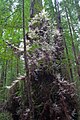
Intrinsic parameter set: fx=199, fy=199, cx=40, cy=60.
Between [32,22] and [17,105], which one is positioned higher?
[32,22]

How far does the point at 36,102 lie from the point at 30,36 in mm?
1885

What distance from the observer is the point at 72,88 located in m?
5.27

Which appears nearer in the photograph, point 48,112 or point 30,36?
point 48,112

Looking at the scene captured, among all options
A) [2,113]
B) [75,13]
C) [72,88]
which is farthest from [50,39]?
[75,13]

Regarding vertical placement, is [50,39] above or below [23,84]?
above

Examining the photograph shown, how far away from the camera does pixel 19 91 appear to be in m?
5.24

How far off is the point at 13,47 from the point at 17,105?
1581 millimetres

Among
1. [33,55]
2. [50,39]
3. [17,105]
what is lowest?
[17,105]

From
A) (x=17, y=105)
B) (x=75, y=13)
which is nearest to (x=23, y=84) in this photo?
(x=17, y=105)

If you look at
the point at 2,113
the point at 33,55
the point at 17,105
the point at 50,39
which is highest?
the point at 50,39

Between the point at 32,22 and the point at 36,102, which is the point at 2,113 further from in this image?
the point at 32,22

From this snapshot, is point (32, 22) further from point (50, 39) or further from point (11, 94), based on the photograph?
point (11, 94)

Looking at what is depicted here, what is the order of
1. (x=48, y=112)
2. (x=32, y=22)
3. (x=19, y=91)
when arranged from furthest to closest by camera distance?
(x=32, y=22)
(x=19, y=91)
(x=48, y=112)

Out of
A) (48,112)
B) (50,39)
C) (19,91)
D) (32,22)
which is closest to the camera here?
(48,112)
